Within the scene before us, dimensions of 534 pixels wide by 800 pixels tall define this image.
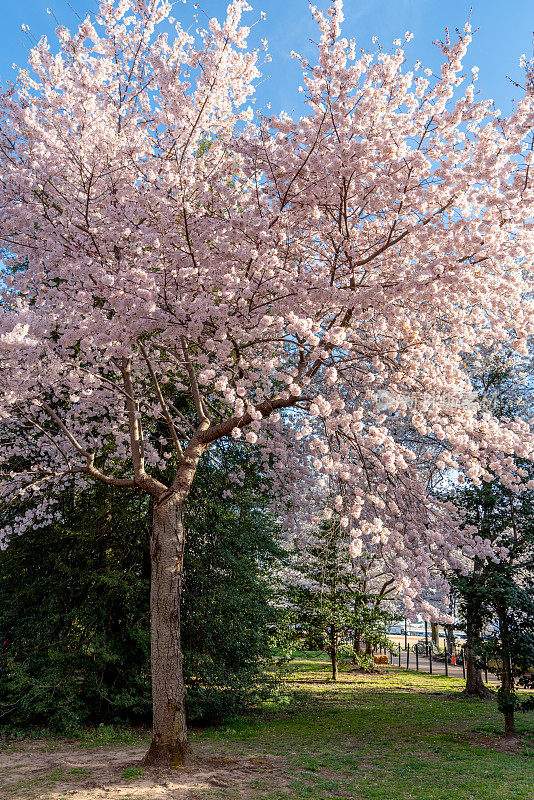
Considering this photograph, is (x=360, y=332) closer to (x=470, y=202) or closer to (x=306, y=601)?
(x=470, y=202)

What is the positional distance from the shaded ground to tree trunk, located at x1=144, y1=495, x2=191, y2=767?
0.28m

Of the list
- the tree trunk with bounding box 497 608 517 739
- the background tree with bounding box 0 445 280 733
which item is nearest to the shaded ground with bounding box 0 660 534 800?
the tree trunk with bounding box 497 608 517 739

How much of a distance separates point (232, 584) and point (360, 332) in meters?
5.46

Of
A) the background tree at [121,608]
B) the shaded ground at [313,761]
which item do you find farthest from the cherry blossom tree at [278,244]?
the background tree at [121,608]

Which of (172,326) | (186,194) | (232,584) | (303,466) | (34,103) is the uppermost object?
(34,103)

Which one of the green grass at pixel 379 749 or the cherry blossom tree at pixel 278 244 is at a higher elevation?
the cherry blossom tree at pixel 278 244

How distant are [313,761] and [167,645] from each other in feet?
9.08

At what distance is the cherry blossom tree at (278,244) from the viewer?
564cm

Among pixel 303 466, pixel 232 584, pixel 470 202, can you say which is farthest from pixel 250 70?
pixel 232 584

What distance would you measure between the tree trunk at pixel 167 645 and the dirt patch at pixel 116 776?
0.82ft

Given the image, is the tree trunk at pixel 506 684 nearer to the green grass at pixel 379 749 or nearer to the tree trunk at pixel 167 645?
the green grass at pixel 379 749

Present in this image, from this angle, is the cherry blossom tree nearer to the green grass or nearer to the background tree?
the green grass

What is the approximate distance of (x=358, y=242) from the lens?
6.81 metres

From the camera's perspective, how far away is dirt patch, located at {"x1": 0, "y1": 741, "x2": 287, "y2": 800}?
5.54m
